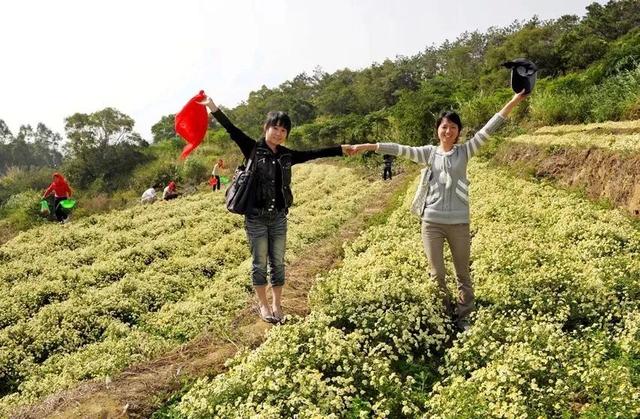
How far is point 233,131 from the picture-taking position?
5961 mm

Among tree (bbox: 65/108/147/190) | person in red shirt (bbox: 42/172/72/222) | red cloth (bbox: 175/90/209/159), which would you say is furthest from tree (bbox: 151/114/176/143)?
red cloth (bbox: 175/90/209/159)

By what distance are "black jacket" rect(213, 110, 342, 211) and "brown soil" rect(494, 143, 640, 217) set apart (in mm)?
7763

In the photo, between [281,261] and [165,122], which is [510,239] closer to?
[281,261]

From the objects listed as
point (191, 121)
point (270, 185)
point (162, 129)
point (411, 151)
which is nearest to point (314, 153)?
point (270, 185)

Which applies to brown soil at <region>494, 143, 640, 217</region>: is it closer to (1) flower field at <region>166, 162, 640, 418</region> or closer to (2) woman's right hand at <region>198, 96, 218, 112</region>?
(1) flower field at <region>166, 162, 640, 418</region>

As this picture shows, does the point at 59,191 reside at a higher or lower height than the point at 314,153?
lower

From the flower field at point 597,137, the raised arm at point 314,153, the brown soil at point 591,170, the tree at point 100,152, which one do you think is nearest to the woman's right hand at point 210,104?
the raised arm at point 314,153

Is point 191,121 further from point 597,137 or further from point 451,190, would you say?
point 597,137

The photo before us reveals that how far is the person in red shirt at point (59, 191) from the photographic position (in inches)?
801

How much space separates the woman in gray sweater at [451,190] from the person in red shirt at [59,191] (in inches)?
707

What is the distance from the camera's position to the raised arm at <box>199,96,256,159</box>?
5996 millimetres

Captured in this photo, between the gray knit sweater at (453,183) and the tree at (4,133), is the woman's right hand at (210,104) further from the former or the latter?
the tree at (4,133)

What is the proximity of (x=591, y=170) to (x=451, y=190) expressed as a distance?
27.4ft

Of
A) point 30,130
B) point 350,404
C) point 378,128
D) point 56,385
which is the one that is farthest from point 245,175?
point 30,130
